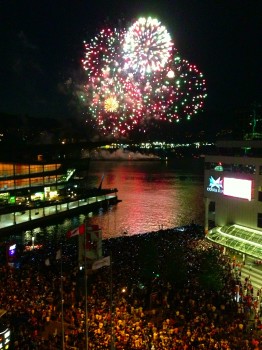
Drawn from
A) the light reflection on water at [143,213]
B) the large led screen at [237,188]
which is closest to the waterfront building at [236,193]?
the large led screen at [237,188]

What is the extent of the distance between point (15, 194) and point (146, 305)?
2655 cm

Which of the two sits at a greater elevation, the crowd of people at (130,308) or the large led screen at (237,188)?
the large led screen at (237,188)

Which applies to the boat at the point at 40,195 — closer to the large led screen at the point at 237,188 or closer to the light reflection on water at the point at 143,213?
the light reflection on water at the point at 143,213

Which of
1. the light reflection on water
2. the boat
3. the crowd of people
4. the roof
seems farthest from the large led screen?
the boat

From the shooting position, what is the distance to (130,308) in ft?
36.8

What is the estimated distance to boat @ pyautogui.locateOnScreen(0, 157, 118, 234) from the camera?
3080 cm

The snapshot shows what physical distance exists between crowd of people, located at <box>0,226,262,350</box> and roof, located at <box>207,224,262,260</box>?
905mm

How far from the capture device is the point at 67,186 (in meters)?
42.9

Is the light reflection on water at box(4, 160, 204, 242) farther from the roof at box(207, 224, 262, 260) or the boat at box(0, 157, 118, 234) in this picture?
the roof at box(207, 224, 262, 260)

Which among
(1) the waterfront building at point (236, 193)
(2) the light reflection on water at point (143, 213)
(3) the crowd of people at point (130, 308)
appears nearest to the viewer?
(3) the crowd of people at point (130, 308)

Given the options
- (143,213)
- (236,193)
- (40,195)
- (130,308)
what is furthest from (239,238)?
(40,195)

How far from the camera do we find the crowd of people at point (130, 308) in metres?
9.45

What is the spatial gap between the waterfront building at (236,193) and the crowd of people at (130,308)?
1591 millimetres

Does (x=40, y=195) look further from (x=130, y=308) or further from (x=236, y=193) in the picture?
(x=130, y=308)
